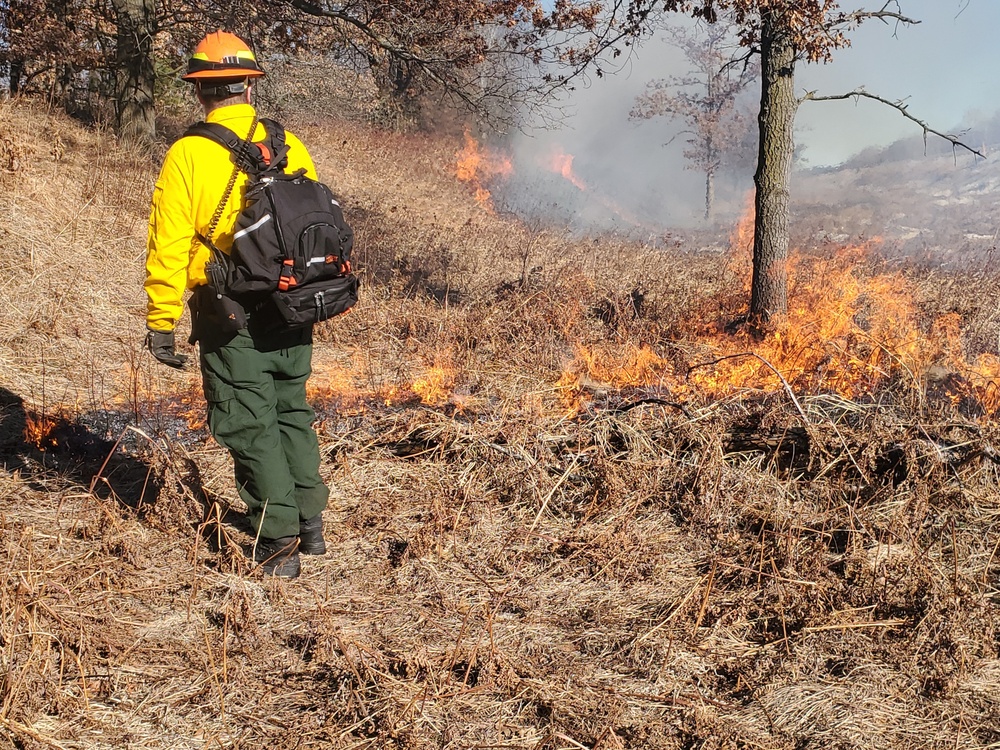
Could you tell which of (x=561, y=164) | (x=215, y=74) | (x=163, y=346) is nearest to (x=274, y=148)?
(x=215, y=74)

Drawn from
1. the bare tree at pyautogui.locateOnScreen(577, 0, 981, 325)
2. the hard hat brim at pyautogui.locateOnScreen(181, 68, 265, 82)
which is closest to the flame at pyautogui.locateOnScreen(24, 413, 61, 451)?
the hard hat brim at pyautogui.locateOnScreen(181, 68, 265, 82)

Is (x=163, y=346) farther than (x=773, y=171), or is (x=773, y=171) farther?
(x=773, y=171)

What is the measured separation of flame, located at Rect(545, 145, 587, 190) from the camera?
29.7m

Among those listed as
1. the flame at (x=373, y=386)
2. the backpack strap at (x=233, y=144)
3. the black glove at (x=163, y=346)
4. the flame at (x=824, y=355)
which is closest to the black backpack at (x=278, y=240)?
the backpack strap at (x=233, y=144)

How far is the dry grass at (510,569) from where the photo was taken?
2.74m

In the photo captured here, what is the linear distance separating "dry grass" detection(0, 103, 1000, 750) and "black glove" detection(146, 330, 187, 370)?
2.51 ft

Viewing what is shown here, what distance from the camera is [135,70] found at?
36.9 ft

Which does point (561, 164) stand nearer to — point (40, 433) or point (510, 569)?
point (40, 433)

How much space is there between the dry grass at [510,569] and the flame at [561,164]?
949 inches

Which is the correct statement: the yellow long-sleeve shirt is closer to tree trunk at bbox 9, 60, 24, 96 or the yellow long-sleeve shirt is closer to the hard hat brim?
the hard hat brim

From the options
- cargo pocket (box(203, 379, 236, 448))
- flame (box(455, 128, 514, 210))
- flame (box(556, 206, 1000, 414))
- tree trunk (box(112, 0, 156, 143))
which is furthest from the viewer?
flame (box(455, 128, 514, 210))

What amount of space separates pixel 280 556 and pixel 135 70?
9.98 meters

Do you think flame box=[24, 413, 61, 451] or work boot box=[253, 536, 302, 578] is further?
flame box=[24, 413, 61, 451]

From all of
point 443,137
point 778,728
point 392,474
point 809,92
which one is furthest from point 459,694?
point 443,137
